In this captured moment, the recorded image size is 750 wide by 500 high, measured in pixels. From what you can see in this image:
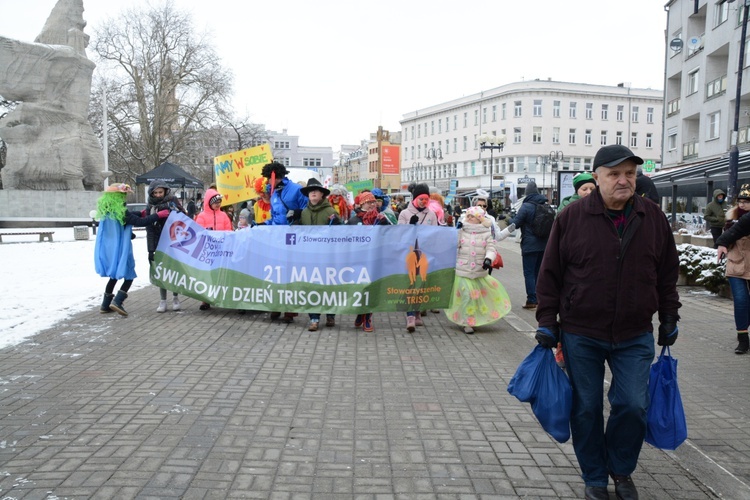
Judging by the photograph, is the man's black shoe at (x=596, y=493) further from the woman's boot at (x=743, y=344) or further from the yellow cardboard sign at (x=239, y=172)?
the yellow cardboard sign at (x=239, y=172)

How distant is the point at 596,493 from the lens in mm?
3273

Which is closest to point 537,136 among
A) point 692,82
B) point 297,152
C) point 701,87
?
point 692,82

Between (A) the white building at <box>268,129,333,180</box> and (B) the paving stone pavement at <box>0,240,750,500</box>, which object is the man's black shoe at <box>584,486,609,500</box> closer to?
(B) the paving stone pavement at <box>0,240,750,500</box>

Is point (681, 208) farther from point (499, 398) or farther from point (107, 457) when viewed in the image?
point (107, 457)

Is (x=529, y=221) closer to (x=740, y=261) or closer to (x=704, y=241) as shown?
(x=740, y=261)

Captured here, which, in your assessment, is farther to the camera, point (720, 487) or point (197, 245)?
point (197, 245)

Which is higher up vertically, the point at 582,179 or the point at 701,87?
the point at 701,87

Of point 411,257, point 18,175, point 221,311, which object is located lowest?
point 221,311

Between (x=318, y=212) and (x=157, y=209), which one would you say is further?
(x=157, y=209)

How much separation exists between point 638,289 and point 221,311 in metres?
7.31

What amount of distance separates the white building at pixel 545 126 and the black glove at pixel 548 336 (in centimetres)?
6841

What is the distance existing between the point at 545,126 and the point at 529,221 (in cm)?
6998

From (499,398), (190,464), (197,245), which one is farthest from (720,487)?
(197,245)

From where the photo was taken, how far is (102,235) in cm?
867
